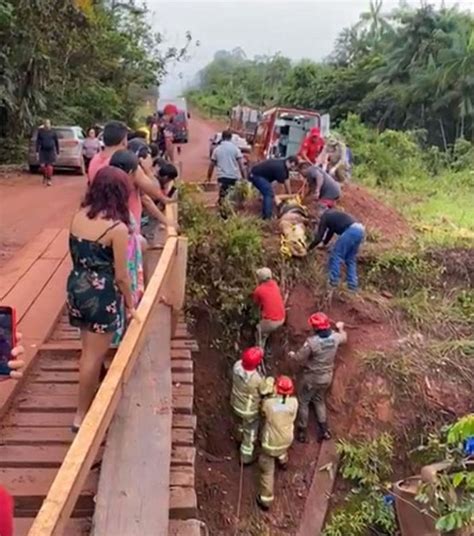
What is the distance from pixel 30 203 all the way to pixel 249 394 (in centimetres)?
760

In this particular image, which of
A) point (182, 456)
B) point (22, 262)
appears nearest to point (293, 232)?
point (22, 262)

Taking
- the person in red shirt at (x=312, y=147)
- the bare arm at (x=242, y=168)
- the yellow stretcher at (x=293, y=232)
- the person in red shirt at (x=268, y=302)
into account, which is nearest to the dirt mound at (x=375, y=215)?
the person in red shirt at (x=312, y=147)

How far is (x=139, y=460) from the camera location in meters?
3.67

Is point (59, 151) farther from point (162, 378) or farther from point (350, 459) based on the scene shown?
point (162, 378)

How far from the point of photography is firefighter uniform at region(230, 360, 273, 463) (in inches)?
372

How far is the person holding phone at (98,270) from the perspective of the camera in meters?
4.31

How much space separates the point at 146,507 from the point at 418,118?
31.7m

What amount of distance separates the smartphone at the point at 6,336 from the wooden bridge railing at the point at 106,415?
0.41 meters

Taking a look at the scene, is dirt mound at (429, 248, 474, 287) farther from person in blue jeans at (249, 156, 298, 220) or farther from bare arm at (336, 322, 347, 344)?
person in blue jeans at (249, 156, 298, 220)

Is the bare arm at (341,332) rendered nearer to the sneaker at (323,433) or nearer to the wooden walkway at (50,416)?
the sneaker at (323,433)

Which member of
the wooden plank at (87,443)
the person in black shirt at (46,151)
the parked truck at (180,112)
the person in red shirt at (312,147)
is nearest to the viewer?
the wooden plank at (87,443)

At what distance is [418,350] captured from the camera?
10.2 meters

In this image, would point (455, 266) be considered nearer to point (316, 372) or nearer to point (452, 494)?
point (316, 372)

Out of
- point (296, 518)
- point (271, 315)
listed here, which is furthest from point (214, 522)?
point (271, 315)
